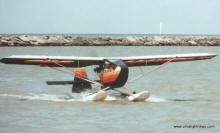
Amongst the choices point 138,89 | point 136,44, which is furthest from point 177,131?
point 136,44

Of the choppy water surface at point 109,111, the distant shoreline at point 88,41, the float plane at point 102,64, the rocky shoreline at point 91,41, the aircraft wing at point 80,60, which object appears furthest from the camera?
the rocky shoreline at point 91,41

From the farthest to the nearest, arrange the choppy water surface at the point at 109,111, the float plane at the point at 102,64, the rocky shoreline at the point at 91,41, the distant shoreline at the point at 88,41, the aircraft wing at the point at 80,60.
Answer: the rocky shoreline at the point at 91,41, the distant shoreline at the point at 88,41, the aircraft wing at the point at 80,60, the float plane at the point at 102,64, the choppy water surface at the point at 109,111

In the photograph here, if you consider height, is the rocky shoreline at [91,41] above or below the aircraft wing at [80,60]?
below

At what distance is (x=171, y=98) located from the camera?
16844 mm

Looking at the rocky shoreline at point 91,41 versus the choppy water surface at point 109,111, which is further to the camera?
the rocky shoreline at point 91,41

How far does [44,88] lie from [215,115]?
8.99m

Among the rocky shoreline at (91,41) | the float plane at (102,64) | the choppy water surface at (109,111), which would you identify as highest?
the float plane at (102,64)

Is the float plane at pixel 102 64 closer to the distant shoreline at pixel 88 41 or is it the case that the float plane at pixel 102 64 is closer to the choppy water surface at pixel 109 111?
the choppy water surface at pixel 109 111

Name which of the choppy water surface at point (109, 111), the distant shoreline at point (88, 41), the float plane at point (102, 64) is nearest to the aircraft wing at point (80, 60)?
the float plane at point (102, 64)

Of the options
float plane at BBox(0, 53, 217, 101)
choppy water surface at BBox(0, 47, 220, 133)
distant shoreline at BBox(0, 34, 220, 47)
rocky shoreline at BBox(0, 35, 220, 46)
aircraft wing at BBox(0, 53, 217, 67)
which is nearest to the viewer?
choppy water surface at BBox(0, 47, 220, 133)

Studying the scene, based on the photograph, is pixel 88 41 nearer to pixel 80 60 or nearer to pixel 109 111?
pixel 80 60

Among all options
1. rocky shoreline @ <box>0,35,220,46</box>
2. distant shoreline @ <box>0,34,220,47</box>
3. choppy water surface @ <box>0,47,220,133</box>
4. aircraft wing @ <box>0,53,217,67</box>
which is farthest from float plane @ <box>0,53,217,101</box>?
rocky shoreline @ <box>0,35,220,46</box>

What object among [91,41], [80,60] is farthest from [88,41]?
[80,60]

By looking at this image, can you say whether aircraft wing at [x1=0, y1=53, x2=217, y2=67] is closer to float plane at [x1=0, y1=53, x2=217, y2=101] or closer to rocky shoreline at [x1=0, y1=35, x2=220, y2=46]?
float plane at [x1=0, y1=53, x2=217, y2=101]
